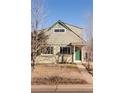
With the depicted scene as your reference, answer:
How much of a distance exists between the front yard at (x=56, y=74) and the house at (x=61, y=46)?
0.12 meters

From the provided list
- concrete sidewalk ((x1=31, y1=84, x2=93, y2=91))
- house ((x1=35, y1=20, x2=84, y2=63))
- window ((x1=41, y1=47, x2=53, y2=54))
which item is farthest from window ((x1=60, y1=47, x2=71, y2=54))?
concrete sidewalk ((x1=31, y1=84, x2=93, y2=91))

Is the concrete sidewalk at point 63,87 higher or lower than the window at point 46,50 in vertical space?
lower

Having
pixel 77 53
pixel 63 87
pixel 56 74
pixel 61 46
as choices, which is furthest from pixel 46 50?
pixel 63 87

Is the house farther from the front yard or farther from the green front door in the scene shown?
the front yard

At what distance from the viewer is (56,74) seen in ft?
10.9

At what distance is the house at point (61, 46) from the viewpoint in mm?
2963

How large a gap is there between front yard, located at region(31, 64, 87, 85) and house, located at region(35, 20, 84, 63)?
0.12m

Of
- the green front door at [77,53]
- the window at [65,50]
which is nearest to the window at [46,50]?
the window at [65,50]

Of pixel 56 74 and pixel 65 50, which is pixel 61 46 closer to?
pixel 65 50

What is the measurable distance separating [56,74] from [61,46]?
1.56 feet

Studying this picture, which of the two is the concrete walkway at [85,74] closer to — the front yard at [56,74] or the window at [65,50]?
the front yard at [56,74]

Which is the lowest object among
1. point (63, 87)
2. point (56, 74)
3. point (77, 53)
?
point (63, 87)
